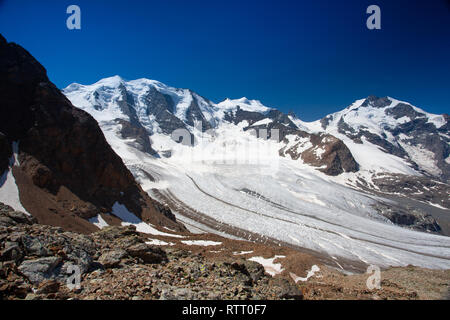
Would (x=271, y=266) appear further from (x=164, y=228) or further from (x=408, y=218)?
(x=408, y=218)

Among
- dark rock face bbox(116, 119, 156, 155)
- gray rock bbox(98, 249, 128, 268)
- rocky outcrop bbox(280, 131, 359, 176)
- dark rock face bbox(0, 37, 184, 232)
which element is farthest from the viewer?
rocky outcrop bbox(280, 131, 359, 176)

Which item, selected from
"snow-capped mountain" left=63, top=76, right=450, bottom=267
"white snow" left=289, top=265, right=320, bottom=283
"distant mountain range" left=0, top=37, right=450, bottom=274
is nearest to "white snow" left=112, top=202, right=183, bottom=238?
"distant mountain range" left=0, top=37, right=450, bottom=274

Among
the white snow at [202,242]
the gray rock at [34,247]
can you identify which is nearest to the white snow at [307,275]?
the white snow at [202,242]

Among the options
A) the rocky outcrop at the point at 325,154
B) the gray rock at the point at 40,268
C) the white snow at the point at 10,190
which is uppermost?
the rocky outcrop at the point at 325,154

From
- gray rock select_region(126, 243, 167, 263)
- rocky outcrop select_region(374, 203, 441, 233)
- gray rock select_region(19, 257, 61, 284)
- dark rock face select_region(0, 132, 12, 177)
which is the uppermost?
dark rock face select_region(0, 132, 12, 177)

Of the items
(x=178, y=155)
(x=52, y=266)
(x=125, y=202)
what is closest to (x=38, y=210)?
(x=125, y=202)

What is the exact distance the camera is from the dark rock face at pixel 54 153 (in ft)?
72.5

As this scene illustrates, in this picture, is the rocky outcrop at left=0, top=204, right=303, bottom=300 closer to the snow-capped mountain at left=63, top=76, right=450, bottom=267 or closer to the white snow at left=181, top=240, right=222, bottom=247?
the white snow at left=181, top=240, right=222, bottom=247

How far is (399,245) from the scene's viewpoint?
52375mm

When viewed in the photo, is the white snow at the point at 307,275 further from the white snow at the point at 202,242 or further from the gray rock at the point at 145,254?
the gray rock at the point at 145,254

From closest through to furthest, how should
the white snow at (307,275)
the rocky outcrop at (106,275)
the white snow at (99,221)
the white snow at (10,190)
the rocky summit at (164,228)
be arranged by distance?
the rocky outcrop at (106,275) → the rocky summit at (164,228) → the white snow at (307,275) → the white snow at (10,190) → the white snow at (99,221)

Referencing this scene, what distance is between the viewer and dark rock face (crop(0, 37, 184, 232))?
22094 millimetres

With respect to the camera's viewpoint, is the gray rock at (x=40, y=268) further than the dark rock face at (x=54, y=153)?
No
